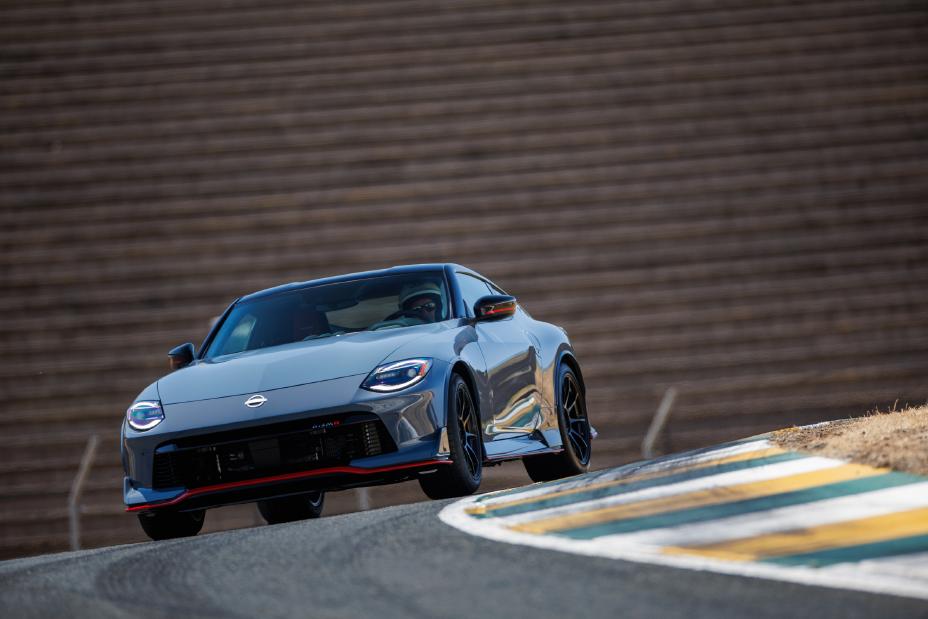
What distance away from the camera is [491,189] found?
1691 cm

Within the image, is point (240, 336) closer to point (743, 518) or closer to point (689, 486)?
point (689, 486)

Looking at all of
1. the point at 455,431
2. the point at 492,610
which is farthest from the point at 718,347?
the point at 492,610

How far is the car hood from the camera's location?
680 centimetres

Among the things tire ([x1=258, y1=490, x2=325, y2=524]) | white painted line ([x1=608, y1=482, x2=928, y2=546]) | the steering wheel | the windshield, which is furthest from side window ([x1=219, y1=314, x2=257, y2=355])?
white painted line ([x1=608, y1=482, x2=928, y2=546])

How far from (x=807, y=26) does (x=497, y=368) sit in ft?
39.2

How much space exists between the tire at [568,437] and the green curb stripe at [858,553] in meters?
4.15

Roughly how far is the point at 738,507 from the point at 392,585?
4.74 feet

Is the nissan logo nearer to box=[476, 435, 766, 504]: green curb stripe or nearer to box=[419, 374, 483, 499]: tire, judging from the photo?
box=[419, 374, 483, 499]: tire

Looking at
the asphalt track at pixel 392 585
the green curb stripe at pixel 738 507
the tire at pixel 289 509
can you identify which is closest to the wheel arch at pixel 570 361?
the tire at pixel 289 509

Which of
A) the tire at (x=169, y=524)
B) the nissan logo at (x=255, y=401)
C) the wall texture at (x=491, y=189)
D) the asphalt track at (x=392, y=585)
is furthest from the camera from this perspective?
the wall texture at (x=491, y=189)

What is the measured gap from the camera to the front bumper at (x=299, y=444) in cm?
660

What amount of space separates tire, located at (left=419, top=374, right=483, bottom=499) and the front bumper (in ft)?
0.35

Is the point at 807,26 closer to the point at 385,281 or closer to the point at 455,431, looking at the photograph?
the point at 385,281

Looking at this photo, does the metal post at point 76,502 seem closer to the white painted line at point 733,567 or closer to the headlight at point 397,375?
the headlight at point 397,375
